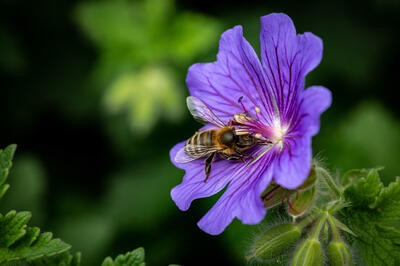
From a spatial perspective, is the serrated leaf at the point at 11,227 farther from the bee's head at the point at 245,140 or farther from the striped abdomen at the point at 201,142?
the bee's head at the point at 245,140

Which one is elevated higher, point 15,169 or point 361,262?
point 15,169

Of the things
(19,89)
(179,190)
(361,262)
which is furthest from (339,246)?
(19,89)

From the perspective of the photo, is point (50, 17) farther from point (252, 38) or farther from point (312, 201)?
point (312, 201)

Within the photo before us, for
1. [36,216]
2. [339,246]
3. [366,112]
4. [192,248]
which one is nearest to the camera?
[339,246]

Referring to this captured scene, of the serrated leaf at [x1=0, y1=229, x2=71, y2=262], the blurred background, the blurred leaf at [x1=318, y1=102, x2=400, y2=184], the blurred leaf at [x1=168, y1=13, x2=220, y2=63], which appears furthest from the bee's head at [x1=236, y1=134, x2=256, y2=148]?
the blurred leaf at [x1=318, y1=102, x2=400, y2=184]

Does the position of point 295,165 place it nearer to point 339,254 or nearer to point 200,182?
point 339,254
